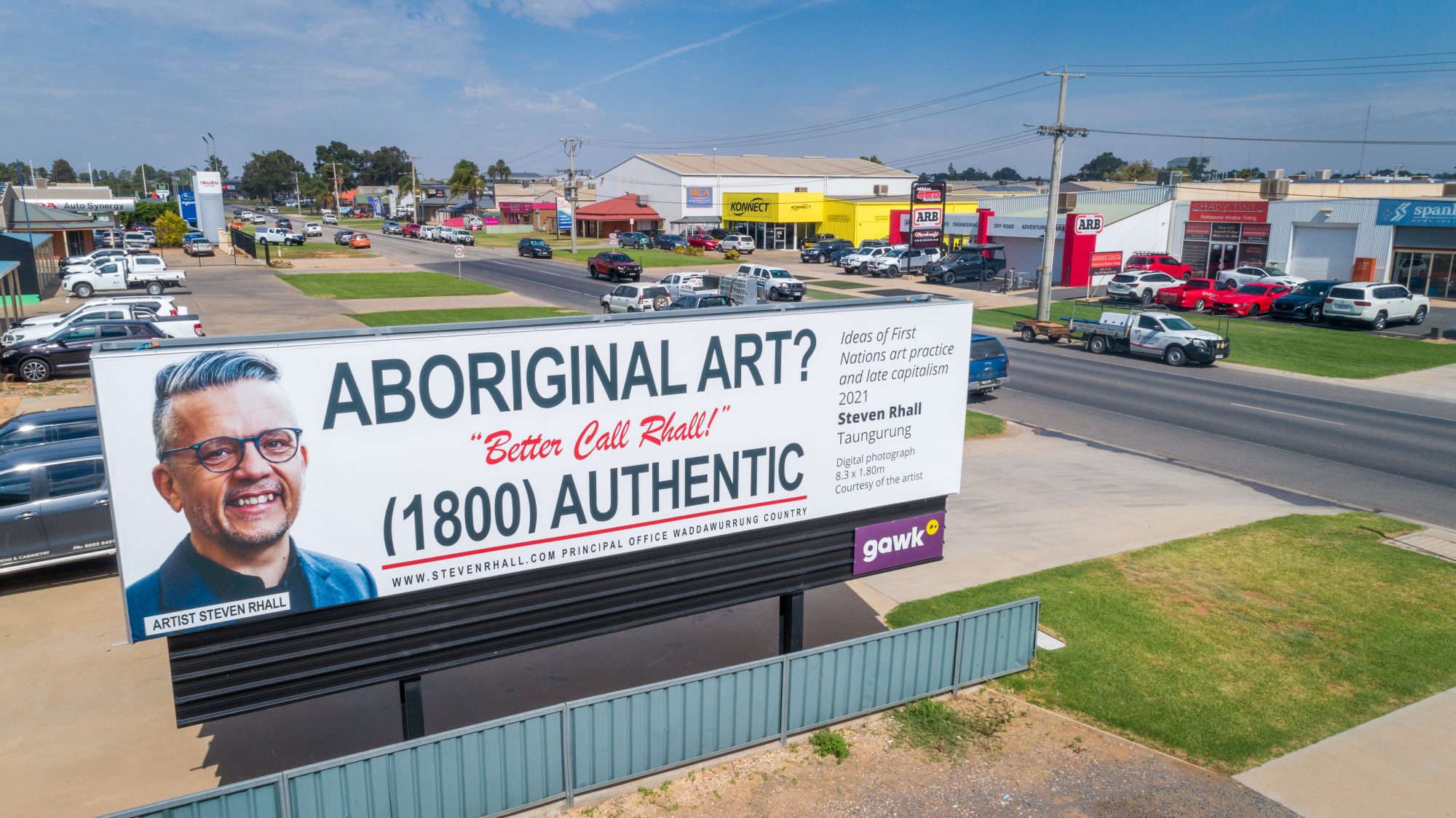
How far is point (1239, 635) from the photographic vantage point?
1151 centimetres

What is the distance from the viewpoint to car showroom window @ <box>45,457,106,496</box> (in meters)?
12.7

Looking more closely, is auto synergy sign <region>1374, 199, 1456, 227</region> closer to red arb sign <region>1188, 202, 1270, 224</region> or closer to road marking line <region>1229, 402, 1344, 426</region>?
red arb sign <region>1188, 202, 1270, 224</region>

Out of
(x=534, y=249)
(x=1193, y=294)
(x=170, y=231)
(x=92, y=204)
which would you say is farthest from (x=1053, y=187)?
(x=92, y=204)

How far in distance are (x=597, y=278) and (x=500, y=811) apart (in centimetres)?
4731

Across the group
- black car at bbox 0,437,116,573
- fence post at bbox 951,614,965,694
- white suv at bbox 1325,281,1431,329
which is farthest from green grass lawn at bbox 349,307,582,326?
white suv at bbox 1325,281,1431,329

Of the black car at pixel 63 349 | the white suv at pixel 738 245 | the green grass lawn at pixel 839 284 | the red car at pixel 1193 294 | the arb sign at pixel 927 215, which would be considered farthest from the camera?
the white suv at pixel 738 245

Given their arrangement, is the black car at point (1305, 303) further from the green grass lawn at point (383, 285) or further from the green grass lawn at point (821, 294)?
the green grass lawn at point (383, 285)

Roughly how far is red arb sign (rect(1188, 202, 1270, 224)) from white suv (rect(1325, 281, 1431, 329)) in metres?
12.5

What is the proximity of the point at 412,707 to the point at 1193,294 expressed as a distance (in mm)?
43015

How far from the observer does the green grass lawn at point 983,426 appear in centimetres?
2194

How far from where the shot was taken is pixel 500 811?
7887 mm

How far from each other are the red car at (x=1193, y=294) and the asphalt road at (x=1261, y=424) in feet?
41.7

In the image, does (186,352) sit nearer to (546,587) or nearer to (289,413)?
(289,413)

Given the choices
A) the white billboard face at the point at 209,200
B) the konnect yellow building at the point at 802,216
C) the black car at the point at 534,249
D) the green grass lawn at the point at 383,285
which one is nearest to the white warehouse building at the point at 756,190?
the konnect yellow building at the point at 802,216
